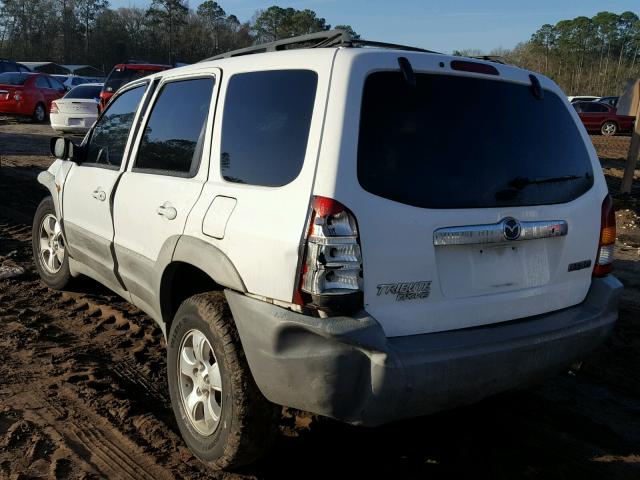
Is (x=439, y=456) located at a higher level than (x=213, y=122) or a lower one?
lower

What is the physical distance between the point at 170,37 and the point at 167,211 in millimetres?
72846

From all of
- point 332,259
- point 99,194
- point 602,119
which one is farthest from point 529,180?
point 602,119

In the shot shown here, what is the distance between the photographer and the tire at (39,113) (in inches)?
872

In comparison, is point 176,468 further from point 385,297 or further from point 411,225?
point 411,225

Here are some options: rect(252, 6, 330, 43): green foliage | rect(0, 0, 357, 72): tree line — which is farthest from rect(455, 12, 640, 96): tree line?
rect(0, 0, 357, 72): tree line


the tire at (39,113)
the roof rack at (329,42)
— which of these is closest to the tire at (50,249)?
the roof rack at (329,42)

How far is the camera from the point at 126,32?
72.5m

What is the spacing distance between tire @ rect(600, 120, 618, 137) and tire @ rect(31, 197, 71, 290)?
1192 inches

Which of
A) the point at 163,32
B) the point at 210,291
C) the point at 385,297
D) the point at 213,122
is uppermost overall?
the point at 163,32

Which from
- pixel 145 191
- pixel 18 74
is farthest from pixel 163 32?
pixel 145 191

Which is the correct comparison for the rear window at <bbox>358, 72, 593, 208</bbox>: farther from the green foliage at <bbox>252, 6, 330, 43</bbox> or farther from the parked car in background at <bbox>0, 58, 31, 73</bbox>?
the green foliage at <bbox>252, 6, 330, 43</bbox>

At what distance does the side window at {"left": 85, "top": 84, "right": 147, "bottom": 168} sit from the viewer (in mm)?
4242

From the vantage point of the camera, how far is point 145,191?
3.69m

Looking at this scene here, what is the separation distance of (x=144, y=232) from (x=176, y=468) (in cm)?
131
